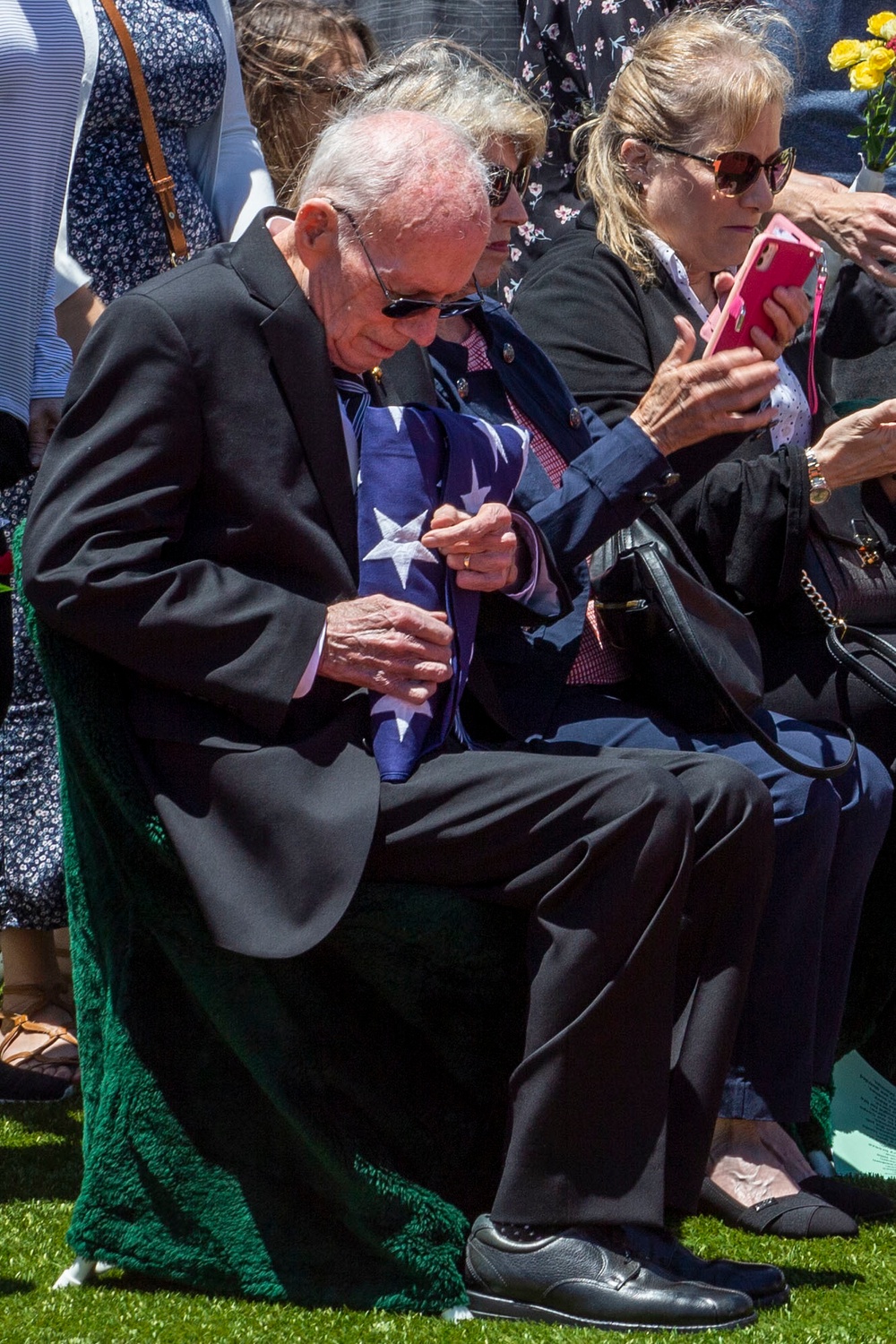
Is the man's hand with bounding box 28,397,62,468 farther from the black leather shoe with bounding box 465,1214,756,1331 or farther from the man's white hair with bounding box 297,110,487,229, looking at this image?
the black leather shoe with bounding box 465,1214,756,1331

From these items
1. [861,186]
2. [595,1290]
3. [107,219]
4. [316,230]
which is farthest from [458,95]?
[595,1290]

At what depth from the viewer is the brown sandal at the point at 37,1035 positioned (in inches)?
143

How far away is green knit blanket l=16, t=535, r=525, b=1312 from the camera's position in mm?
2494

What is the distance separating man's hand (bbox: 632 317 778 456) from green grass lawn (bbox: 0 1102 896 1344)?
4.44ft

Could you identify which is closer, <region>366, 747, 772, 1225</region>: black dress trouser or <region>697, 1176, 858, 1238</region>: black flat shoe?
<region>366, 747, 772, 1225</region>: black dress trouser

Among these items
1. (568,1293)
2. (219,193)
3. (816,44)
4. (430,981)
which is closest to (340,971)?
(430,981)

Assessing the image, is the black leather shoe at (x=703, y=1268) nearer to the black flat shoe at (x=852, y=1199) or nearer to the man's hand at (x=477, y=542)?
the black flat shoe at (x=852, y=1199)

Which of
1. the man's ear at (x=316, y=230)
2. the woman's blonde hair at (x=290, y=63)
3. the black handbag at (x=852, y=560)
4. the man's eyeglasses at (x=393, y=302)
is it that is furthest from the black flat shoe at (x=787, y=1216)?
the woman's blonde hair at (x=290, y=63)

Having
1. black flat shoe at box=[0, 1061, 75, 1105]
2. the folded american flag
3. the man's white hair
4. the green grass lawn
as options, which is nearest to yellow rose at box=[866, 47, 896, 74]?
the man's white hair

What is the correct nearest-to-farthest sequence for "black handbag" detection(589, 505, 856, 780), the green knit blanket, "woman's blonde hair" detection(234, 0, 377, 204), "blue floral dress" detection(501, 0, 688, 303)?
the green knit blanket
"black handbag" detection(589, 505, 856, 780)
"woman's blonde hair" detection(234, 0, 377, 204)
"blue floral dress" detection(501, 0, 688, 303)

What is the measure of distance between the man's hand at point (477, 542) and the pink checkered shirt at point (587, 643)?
54 centimetres

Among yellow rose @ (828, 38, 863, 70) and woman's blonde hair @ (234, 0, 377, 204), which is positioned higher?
woman's blonde hair @ (234, 0, 377, 204)

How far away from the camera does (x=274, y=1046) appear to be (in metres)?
2.51

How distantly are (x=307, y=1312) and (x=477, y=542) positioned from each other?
1.15 metres
